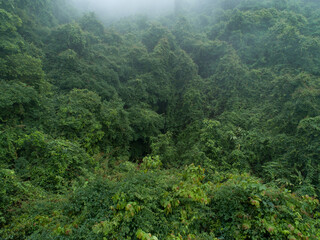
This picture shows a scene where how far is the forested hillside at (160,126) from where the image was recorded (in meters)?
3.57

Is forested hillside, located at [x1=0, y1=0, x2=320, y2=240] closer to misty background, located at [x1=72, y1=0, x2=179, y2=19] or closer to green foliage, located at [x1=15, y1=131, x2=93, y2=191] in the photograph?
green foliage, located at [x1=15, y1=131, x2=93, y2=191]

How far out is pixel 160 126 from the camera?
13062 millimetres

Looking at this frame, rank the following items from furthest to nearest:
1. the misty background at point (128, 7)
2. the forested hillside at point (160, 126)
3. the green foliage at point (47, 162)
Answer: the misty background at point (128, 7)
the green foliage at point (47, 162)
the forested hillside at point (160, 126)

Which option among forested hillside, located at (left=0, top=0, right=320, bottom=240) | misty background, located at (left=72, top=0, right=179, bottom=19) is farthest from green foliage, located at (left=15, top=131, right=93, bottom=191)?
misty background, located at (left=72, top=0, right=179, bottom=19)

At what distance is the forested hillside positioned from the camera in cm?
357

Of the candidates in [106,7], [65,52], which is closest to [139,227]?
[65,52]

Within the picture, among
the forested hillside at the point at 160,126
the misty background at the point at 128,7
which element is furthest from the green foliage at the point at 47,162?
the misty background at the point at 128,7

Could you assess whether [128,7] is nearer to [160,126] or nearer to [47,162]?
[160,126]

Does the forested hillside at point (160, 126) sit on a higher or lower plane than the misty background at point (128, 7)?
lower

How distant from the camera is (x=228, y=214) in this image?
148 inches

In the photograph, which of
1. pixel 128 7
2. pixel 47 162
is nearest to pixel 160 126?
pixel 47 162

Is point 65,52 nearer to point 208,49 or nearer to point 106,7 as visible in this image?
point 208,49

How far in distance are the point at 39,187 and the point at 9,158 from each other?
1640 mm

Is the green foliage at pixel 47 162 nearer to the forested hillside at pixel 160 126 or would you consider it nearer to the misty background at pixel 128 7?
the forested hillside at pixel 160 126
